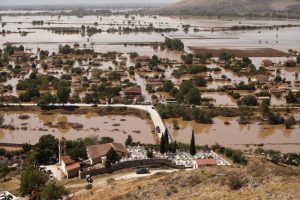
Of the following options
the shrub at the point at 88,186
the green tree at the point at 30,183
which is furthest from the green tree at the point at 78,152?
the green tree at the point at 30,183

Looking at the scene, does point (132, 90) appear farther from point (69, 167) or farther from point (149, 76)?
point (69, 167)

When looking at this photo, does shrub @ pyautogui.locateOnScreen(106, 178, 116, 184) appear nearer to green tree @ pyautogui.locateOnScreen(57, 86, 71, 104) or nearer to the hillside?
the hillside

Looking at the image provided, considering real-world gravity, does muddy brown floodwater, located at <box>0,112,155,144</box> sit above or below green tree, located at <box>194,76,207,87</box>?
below

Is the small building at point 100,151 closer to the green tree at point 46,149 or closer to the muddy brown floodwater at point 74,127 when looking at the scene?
the green tree at point 46,149

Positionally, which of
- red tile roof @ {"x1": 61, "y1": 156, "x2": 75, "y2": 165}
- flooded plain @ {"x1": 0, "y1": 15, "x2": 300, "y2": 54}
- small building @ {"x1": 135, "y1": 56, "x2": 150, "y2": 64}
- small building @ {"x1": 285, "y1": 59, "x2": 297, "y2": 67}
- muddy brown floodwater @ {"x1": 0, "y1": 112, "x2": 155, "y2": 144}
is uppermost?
flooded plain @ {"x1": 0, "y1": 15, "x2": 300, "y2": 54}

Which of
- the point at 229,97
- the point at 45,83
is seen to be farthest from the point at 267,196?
the point at 45,83

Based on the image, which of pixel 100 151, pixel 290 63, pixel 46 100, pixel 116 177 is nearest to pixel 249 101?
pixel 46 100

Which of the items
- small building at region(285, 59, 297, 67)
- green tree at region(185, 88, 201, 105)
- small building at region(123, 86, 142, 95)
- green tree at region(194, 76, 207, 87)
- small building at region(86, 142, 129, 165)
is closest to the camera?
small building at region(86, 142, 129, 165)

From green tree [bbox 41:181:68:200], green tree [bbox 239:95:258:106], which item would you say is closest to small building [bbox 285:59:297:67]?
green tree [bbox 239:95:258:106]
